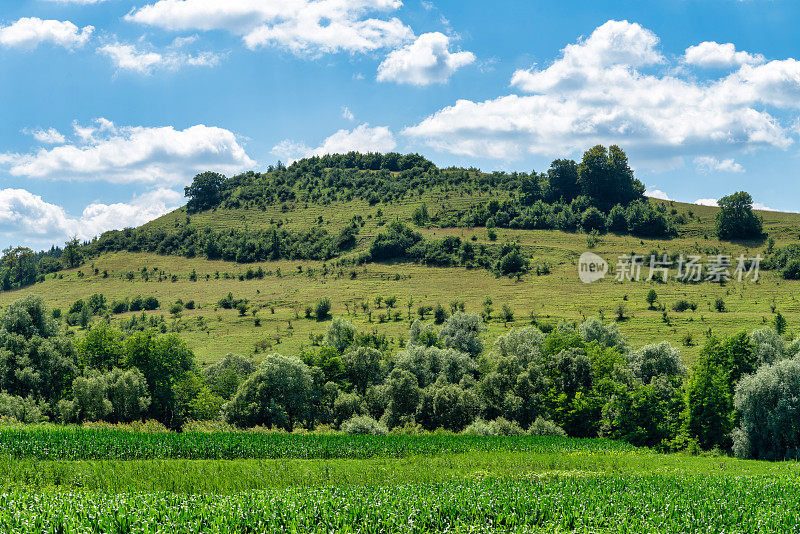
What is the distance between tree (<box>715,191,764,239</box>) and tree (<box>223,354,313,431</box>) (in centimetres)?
13009

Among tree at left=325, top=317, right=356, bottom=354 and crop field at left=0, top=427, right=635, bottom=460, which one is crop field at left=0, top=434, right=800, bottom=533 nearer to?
crop field at left=0, top=427, right=635, bottom=460

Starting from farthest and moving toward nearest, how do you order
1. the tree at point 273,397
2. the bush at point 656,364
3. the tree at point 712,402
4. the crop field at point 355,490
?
the bush at point 656,364 → the tree at point 273,397 → the tree at point 712,402 → the crop field at point 355,490

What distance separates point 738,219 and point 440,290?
84.7m

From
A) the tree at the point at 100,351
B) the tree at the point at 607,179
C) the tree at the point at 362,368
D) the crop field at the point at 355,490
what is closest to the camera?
the crop field at the point at 355,490

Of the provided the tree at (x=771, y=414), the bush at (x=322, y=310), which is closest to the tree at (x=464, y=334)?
the tree at (x=771, y=414)

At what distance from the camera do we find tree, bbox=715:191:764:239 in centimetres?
14050

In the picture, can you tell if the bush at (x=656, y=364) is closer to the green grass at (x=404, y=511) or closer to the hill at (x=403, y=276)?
the hill at (x=403, y=276)

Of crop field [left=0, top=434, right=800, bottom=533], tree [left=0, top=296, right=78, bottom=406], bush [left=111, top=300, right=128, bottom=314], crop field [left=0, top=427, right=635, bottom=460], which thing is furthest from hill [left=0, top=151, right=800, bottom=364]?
crop field [left=0, top=434, right=800, bottom=533]

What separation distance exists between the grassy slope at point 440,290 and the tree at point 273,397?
3089 centimetres

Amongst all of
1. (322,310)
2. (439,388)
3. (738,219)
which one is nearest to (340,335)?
(439,388)

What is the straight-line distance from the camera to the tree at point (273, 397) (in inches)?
2312

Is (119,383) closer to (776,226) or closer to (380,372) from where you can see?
(380,372)

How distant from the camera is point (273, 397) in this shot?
59750 millimetres

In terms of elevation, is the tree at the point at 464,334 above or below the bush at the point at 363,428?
above
